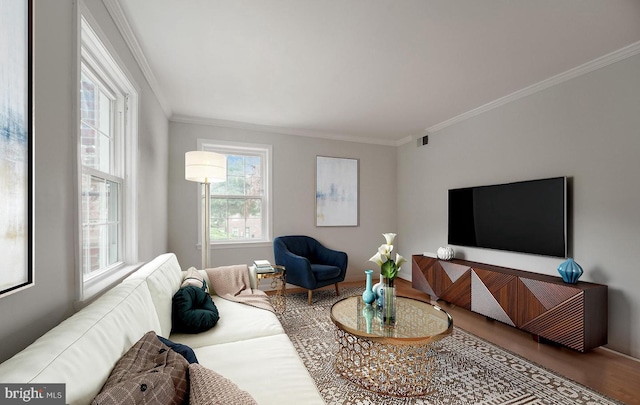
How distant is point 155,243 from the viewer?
10.0ft

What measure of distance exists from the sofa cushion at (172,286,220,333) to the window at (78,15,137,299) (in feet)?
1.42

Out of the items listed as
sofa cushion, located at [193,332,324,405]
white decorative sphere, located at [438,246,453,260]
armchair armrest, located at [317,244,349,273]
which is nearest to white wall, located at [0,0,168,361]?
sofa cushion, located at [193,332,324,405]

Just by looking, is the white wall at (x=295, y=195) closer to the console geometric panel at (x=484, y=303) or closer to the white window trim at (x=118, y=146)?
the white window trim at (x=118, y=146)

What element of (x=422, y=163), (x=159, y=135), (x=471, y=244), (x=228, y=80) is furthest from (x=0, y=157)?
(x=422, y=163)

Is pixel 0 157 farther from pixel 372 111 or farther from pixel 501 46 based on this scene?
pixel 372 111

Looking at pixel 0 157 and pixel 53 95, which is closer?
pixel 0 157

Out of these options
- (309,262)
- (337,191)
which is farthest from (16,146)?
(337,191)

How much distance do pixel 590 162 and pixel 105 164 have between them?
3960mm

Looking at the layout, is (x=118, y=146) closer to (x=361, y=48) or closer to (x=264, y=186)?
(x=361, y=48)

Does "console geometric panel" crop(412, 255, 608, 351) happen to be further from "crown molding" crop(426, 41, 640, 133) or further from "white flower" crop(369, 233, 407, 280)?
"crown molding" crop(426, 41, 640, 133)

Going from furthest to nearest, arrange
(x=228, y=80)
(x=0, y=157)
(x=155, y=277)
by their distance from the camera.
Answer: (x=228, y=80) < (x=155, y=277) < (x=0, y=157)

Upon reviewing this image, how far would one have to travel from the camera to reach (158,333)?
1474 millimetres

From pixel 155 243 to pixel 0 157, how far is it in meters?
2.40

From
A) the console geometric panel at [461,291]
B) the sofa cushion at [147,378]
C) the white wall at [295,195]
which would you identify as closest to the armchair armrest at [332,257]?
the white wall at [295,195]
